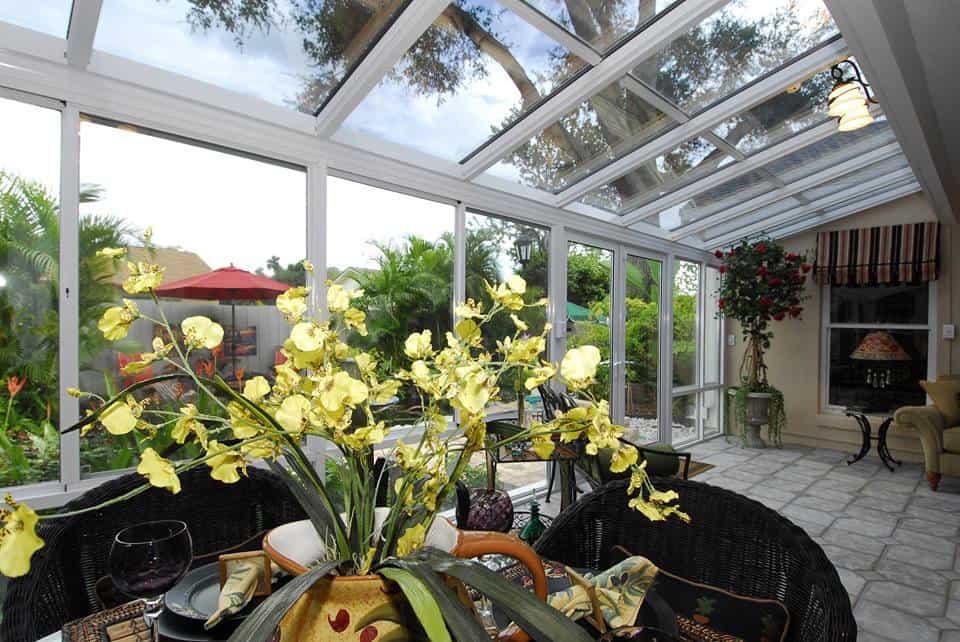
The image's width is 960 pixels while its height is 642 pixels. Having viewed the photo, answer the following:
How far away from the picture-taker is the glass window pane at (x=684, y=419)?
5875 millimetres

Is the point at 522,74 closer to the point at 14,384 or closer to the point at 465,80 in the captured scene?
the point at 465,80

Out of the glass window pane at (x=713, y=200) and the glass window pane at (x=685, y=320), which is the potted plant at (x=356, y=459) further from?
the glass window pane at (x=685, y=320)

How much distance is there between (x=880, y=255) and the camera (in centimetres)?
602

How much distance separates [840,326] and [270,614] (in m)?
7.33

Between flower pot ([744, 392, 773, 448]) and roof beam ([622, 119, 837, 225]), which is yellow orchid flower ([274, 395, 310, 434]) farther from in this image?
flower pot ([744, 392, 773, 448])

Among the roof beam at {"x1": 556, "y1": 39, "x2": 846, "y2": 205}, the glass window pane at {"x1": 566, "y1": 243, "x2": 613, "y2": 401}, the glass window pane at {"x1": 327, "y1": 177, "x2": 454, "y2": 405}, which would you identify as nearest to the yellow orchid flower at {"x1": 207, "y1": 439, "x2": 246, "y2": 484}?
the glass window pane at {"x1": 327, "y1": 177, "x2": 454, "y2": 405}

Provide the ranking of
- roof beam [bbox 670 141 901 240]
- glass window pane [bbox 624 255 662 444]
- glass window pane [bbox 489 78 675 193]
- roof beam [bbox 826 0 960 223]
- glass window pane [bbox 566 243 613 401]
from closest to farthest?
roof beam [bbox 826 0 960 223], glass window pane [bbox 489 78 675 193], glass window pane [bbox 566 243 613 401], roof beam [bbox 670 141 901 240], glass window pane [bbox 624 255 662 444]

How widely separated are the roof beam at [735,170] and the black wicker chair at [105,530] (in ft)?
12.4

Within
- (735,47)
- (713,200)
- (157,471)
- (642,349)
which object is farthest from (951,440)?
(157,471)

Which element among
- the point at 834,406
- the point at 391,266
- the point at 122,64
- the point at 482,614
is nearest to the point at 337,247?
the point at 391,266

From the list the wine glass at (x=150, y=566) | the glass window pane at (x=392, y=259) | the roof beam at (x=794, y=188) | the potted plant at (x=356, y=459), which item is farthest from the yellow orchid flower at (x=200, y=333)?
the roof beam at (x=794, y=188)

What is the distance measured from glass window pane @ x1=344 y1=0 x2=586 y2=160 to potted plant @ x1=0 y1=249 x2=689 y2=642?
1.84 metres

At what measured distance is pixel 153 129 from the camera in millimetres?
2154

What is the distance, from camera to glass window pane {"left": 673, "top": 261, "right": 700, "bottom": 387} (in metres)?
5.85
